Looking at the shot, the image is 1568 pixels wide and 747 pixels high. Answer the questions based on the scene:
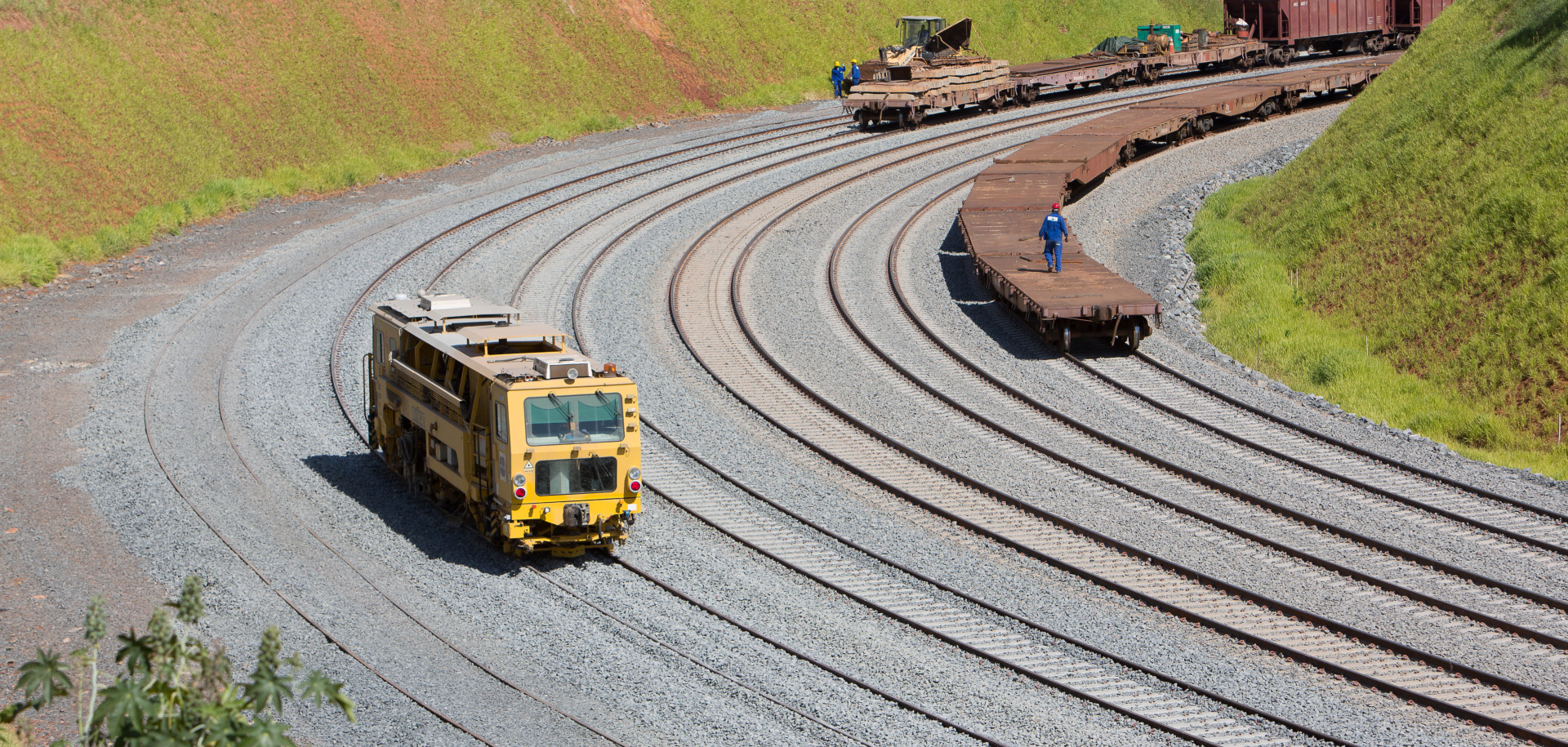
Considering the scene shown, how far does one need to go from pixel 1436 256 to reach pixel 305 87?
29.7 meters

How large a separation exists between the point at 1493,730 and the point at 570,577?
376 inches

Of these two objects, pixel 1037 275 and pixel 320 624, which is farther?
pixel 1037 275

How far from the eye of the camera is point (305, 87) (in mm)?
39938

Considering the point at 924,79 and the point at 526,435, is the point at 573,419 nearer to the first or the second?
the point at 526,435

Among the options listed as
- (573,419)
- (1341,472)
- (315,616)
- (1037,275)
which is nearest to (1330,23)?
(1037,275)

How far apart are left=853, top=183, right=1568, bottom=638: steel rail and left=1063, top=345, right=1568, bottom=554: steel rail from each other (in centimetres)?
146

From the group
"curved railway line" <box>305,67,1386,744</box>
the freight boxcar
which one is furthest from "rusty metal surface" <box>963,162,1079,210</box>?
the freight boxcar

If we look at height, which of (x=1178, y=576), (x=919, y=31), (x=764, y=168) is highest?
(x=919, y=31)

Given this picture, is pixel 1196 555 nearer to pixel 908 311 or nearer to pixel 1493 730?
pixel 1493 730

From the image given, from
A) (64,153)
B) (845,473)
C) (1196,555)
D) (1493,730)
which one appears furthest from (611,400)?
(64,153)

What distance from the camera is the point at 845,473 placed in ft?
64.1

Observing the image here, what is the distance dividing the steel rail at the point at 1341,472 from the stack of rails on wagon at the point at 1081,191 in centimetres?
108

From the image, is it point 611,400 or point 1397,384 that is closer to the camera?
point 611,400

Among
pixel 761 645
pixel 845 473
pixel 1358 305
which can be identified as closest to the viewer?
pixel 761 645
